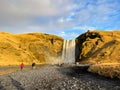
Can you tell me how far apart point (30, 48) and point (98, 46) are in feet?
128

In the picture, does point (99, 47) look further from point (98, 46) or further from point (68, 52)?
point (68, 52)

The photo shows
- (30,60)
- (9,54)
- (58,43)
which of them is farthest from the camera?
(58,43)

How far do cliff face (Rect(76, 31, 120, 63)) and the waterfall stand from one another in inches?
116

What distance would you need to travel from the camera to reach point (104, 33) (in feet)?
447

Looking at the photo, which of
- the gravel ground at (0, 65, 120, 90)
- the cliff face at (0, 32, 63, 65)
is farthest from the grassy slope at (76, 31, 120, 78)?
the gravel ground at (0, 65, 120, 90)

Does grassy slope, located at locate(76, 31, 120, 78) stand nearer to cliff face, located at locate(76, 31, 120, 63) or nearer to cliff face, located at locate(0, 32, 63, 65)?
cliff face, located at locate(76, 31, 120, 63)

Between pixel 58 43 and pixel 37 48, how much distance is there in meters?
15.0

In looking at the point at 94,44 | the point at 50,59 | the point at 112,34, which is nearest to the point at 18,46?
the point at 50,59

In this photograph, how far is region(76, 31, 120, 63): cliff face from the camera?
10881 cm

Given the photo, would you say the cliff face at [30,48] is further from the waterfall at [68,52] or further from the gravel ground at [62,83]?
the gravel ground at [62,83]

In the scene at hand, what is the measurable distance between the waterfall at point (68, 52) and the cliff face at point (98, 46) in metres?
2.95

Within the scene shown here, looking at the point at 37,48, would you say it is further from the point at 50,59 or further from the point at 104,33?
the point at 104,33

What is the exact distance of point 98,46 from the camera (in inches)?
4941

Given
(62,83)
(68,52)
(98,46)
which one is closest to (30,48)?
(68,52)
